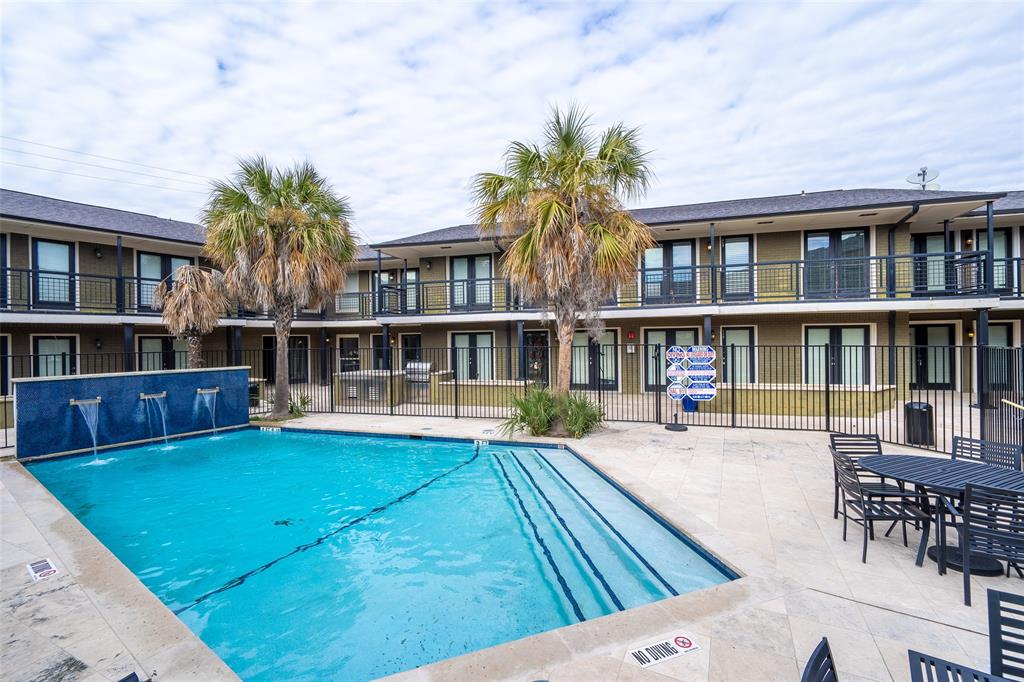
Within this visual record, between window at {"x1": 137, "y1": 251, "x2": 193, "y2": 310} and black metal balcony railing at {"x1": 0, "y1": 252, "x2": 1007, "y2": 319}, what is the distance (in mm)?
73

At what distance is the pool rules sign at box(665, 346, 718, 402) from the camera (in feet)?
34.5

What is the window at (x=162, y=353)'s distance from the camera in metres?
17.7

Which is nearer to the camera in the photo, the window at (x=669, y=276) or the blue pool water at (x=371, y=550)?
the blue pool water at (x=371, y=550)

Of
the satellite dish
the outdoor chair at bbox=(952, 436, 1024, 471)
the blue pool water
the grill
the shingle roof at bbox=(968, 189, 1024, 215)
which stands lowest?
the blue pool water

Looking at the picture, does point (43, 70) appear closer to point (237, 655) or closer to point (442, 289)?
point (442, 289)

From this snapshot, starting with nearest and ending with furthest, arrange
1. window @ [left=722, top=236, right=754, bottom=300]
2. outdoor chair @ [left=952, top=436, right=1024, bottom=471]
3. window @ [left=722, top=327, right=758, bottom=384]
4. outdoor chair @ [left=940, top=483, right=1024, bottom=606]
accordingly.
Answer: outdoor chair @ [left=940, top=483, right=1024, bottom=606] < outdoor chair @ [left=952, top=436, right=1024, bottom=471] < window @ [left=722, top=327, right=758, bottom=384] < window @ [left=722, top=236, right=754, bottom=300]

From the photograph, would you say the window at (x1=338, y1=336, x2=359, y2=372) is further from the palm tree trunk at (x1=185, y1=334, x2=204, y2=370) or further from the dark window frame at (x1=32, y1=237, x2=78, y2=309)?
the dark window frame at (x1=32, y1=237, x2=78, y2=309)

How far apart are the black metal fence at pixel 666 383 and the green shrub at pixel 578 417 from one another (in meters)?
1.30

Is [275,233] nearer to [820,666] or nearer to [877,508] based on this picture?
[877,508]

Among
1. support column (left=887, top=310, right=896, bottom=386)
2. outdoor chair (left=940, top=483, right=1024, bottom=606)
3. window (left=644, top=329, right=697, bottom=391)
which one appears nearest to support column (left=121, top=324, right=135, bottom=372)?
window (left=644, top=329, right=697, bottom=391)

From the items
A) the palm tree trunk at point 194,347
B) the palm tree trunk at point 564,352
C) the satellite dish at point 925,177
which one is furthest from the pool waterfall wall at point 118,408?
the satellite dish at point 925,177

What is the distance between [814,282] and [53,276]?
24950 mm

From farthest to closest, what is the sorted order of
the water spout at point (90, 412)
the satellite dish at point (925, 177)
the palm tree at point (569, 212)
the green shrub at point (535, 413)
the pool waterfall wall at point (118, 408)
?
the satellite dish at point (925, 177), the green shrub at point (535, 413), the water spout at point (90, 412), the palm tree at point (569, 212), the pool waterfall wall at point (118, 408)

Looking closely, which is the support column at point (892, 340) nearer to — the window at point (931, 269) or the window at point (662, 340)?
the window at point (931, 269)
